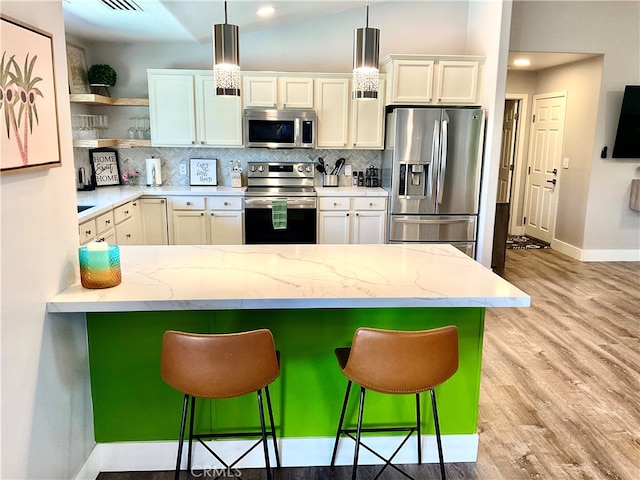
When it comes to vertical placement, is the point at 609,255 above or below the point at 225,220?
below

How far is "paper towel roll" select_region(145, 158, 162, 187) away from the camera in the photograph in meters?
5.53

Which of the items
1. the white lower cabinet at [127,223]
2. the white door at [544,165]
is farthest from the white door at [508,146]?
the white lower cabinet at [127,223]

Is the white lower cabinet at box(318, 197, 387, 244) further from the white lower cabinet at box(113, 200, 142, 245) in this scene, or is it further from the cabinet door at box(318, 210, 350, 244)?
the white lower cabinet at box(113, 200, 142, 245)

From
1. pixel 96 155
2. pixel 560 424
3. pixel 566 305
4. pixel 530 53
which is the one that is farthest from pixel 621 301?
pixel 96 155

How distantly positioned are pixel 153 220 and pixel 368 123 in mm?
2528

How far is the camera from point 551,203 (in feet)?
22.6

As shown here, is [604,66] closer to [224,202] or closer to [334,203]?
[334,203]

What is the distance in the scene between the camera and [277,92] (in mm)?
5227

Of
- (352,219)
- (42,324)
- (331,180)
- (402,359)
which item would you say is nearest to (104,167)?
(331,180)

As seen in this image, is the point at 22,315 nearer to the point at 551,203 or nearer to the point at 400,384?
the point at 400,384

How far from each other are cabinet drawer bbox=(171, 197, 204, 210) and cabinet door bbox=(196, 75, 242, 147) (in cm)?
65

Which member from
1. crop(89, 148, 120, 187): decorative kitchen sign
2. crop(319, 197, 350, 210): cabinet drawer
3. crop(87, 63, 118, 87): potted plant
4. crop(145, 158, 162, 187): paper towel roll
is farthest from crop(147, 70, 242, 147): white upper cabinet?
crop(319, 197, 350, 210): cabinet drawer

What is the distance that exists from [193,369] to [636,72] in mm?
6137

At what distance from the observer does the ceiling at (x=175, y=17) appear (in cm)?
385
